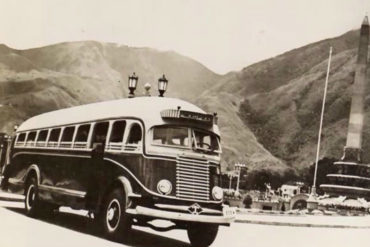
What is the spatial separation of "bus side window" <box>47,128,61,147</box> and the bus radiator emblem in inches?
103

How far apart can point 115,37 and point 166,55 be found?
2.68ft

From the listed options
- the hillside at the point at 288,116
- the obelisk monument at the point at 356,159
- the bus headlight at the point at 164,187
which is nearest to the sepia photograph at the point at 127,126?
the bus headlight at the point at 164,187

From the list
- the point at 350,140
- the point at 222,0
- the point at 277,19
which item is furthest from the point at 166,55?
the point at 350,140

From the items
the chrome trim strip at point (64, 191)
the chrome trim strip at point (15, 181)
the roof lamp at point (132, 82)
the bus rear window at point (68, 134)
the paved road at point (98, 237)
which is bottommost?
the paved road at point (98, 237)

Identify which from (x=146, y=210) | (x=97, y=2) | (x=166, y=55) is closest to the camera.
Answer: (x=146, y=210)

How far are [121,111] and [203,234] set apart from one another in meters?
1.91

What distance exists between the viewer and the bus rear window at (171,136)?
23.5 feet

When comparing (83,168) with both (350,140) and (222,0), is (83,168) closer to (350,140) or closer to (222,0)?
(222,0)

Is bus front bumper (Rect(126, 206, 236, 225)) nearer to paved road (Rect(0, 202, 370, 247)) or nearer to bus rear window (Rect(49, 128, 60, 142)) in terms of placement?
paved road (Rect(0, 202, 370, 247))

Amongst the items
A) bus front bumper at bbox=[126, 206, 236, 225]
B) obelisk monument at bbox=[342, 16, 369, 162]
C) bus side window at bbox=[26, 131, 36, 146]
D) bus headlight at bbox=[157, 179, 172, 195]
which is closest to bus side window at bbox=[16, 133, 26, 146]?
bus side window at bbox=[26, 131, 36, 146]

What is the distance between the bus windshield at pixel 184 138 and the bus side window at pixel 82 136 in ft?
4.13

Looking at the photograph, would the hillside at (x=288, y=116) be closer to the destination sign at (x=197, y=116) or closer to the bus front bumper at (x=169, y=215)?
the destination sign at (x=197, y=116)

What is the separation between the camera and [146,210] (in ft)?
22.2

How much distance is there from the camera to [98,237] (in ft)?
24.3
